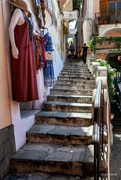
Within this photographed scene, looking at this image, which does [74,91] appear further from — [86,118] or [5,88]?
[5,88]

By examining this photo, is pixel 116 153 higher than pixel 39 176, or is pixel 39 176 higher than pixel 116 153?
pixel 39 176

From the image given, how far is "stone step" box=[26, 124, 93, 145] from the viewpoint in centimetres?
384

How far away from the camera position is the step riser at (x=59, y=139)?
12.5ft

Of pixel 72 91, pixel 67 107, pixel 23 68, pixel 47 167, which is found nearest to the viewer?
pixel 47 167

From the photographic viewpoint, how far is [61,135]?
391cm

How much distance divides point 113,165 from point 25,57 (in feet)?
18.1

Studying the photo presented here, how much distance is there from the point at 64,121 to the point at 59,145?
0.83m

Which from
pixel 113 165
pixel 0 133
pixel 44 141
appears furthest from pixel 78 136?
pixel 113 165

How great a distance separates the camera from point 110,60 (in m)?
17.6

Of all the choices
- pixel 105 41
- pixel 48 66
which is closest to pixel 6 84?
pixel 48 66

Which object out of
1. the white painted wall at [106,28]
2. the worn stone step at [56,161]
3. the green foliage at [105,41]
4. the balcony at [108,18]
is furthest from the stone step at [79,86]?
the balcony at [108,18]

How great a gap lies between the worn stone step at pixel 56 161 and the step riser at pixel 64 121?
3.01 feet

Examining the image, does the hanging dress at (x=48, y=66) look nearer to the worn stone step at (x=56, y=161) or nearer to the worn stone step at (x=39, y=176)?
the worn stone step at (x=56, y=161)

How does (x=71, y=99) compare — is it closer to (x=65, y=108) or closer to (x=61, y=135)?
(x=65, y=108)
